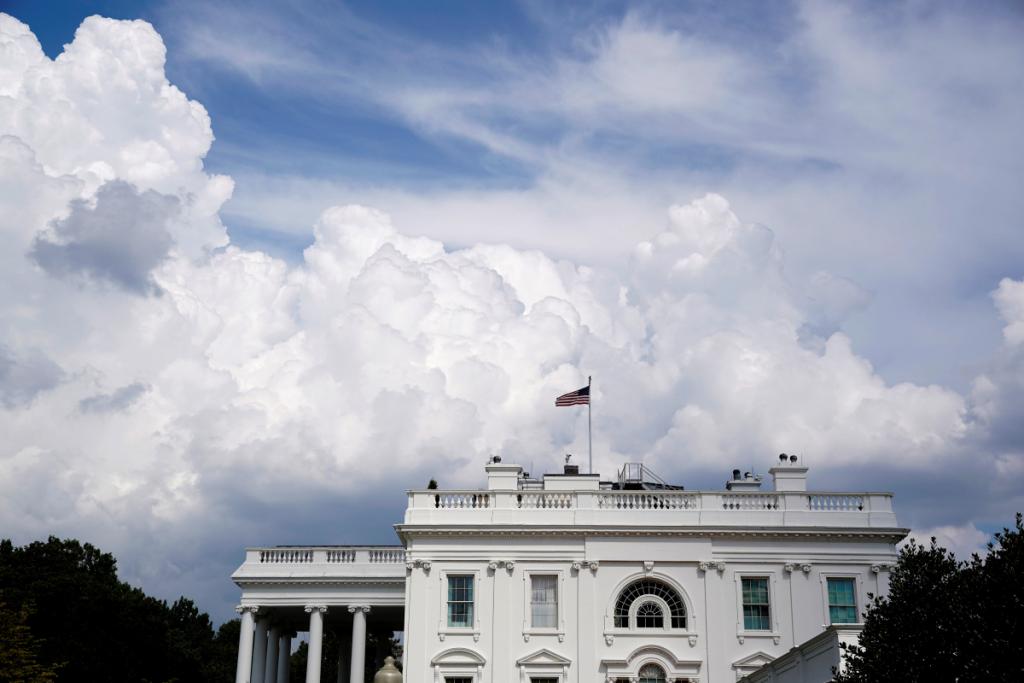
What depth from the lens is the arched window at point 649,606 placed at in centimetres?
4497

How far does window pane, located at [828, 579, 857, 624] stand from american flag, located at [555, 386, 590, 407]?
12440 millimetres

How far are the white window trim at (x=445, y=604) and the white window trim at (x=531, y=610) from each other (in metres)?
1.83

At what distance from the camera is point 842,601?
4481 cm

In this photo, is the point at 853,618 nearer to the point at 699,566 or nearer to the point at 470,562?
the point at 699,566

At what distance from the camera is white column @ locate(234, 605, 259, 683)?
1955 inches

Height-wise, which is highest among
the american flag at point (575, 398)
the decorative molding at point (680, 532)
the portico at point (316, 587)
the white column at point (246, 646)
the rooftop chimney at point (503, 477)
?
the american flag at point (575, 398)

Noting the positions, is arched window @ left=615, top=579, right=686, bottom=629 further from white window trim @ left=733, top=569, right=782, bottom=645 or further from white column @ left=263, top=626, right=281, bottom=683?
white column @ left=263, top=626, right=281, bottom=683

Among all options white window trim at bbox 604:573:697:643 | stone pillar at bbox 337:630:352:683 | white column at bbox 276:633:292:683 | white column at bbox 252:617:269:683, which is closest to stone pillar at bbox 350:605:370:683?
white column at bbox 252:617:269:683

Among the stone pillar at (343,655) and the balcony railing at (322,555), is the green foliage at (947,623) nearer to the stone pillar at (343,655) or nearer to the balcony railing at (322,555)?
the balcony railing at (322,555)

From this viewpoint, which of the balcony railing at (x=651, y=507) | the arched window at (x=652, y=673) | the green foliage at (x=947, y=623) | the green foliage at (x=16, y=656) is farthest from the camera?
the green foliage at (x=16, y=656)

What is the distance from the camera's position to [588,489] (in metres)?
46.6

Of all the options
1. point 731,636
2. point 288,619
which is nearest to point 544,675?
point 731,636

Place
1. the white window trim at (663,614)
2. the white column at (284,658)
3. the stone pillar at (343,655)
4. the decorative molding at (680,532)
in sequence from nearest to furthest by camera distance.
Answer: the white window trim at (663,614), the decorative molding at (680,532), the white column at (284,658), the stone pillar at (343,655)

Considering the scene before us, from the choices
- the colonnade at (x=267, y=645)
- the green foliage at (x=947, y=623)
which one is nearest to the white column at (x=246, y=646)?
the colonnade at (x=267, y=645)
